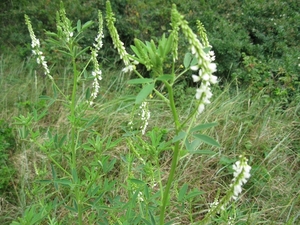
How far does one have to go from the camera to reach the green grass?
249cm

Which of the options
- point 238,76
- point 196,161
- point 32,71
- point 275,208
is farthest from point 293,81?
point 32,71

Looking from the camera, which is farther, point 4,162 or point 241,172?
point 4,162

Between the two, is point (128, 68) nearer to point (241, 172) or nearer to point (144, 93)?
point (144, 93)

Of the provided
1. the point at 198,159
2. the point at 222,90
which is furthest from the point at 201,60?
the point at 222,90

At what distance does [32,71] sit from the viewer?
179 inches

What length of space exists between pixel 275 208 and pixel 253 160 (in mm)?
641

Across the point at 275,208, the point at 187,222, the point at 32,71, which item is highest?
the point at 275,208

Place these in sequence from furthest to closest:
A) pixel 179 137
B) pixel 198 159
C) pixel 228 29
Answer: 1. pixel 228 29
2. pixel 198 159
3. pixel 179 137

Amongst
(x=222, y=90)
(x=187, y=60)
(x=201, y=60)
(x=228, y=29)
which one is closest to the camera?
(x=201, y=60)

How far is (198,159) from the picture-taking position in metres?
3.00

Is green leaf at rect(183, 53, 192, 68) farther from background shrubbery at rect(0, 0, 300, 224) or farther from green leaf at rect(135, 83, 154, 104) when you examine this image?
background shrubbery at rect(0, 0, 300, 224)

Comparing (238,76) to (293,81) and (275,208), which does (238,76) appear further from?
(275,208)

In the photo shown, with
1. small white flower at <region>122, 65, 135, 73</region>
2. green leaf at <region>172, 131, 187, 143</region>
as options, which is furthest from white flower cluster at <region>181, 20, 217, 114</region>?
small white flower at <region>122, 65, 135, 73</region>

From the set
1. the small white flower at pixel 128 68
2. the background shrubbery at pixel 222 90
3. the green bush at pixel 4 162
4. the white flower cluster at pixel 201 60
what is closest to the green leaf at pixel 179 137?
the white flower cluster at pixel 201 60
